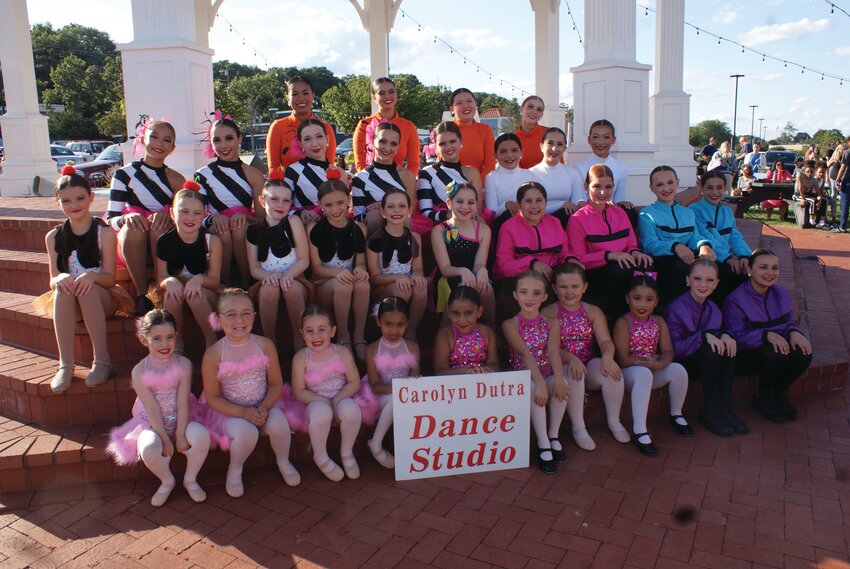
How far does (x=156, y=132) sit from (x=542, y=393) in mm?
2871

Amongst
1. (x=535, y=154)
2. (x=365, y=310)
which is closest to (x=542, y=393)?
(x=365, y=310)

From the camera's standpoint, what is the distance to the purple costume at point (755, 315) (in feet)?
13.3

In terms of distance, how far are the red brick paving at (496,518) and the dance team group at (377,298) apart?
18cm

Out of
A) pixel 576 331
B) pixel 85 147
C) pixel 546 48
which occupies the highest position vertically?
pixel 546 48

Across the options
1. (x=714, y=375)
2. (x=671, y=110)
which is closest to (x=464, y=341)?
(x=714, y=375)

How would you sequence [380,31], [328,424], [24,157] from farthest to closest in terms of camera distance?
[380,31] < [24,157] < [328,424]

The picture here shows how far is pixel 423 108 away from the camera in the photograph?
98.8 ft

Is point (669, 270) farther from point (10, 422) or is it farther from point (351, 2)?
point (351, 2)

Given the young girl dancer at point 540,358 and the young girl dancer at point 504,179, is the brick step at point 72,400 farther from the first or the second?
the young girl dancer at point 504,179

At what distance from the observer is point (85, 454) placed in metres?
3.22

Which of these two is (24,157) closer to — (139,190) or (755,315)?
(139,190)

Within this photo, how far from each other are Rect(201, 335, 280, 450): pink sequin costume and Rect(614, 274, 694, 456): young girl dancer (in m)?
2.07

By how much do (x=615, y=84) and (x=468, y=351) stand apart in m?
3.74

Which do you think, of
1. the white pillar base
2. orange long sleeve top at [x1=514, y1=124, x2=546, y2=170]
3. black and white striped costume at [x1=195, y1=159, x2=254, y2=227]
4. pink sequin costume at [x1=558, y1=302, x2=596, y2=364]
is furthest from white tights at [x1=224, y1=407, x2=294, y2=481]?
the white pillar base
